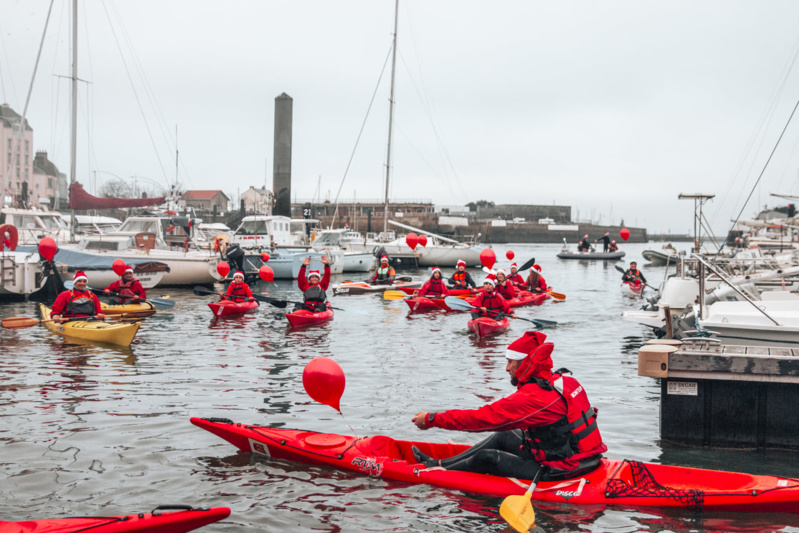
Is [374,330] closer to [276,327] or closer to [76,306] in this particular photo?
[276,327]

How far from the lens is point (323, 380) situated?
6781 millimetres

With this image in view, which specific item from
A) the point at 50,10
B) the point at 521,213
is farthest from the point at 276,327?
the point at 521,213

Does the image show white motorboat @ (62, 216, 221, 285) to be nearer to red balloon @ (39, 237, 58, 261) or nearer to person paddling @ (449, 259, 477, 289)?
red balloon @ (39, 237, 58, 261)

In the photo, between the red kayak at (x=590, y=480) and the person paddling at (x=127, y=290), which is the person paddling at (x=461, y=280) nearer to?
the person paddling at (x=127, y=290)

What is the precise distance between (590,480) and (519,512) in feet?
2.74

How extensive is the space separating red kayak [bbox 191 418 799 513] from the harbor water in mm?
90

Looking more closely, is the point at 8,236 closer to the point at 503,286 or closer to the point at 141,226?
the point at 141,226

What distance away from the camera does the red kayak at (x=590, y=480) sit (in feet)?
18.9

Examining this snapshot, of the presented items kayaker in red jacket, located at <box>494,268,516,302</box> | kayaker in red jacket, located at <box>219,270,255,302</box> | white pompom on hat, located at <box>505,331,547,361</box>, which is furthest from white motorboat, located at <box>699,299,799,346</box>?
kayaker in red jacket, located at <box>219,270,255,302</box>

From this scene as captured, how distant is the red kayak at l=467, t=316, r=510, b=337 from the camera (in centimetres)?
1570

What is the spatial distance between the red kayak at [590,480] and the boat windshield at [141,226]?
70.6 ft

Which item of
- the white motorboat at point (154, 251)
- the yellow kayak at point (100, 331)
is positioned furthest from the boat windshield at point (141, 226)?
the yellow kayak at point (100, 331)

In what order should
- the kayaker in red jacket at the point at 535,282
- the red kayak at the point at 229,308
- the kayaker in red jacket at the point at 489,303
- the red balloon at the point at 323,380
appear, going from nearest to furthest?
the red balloon at the point at 323,380 → the kayaker in red jacket at the point at 489,303 → the red kayak at the point at 229,308 → the kayaker in red jacket at the point at 535,282

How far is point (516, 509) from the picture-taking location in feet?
18.6
